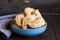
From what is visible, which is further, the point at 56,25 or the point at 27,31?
the point at 56,25

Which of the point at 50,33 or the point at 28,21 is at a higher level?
the point at 28,21

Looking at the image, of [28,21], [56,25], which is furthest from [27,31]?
[56,25]

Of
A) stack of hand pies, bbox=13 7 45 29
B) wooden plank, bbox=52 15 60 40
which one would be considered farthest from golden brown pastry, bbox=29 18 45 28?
wooden plank, bbox=52 15 60 40

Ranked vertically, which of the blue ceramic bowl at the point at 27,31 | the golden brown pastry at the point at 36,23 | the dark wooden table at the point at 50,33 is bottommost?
the dark wooden table at the point at 50,33

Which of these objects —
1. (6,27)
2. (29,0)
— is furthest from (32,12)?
(29,0)

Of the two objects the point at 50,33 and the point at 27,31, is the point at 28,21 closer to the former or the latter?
the point at 27,31

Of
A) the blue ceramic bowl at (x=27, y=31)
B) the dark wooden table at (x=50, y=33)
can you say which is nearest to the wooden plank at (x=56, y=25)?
the dark wooden table at (x=50, y=33)

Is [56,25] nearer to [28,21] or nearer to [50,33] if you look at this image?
[50,33]

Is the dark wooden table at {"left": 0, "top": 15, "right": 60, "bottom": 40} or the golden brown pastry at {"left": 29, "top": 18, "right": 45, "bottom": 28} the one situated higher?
the golden brown pastry at {"left": 29, "top": 18, "right": 45, "bottom": 28}

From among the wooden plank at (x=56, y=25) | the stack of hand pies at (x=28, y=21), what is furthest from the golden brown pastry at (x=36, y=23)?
the wooden plank at (x=56, y=25)

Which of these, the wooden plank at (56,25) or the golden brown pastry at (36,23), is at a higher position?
the golden brown pastry at (36,23)

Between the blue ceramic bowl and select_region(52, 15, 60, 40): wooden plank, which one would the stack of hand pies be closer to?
the blue ceramic bowl

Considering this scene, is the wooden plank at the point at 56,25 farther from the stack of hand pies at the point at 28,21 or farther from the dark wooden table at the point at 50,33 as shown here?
the stack of hand pies at the point at 28,21

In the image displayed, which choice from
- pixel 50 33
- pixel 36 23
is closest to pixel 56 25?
pixel 50 33
